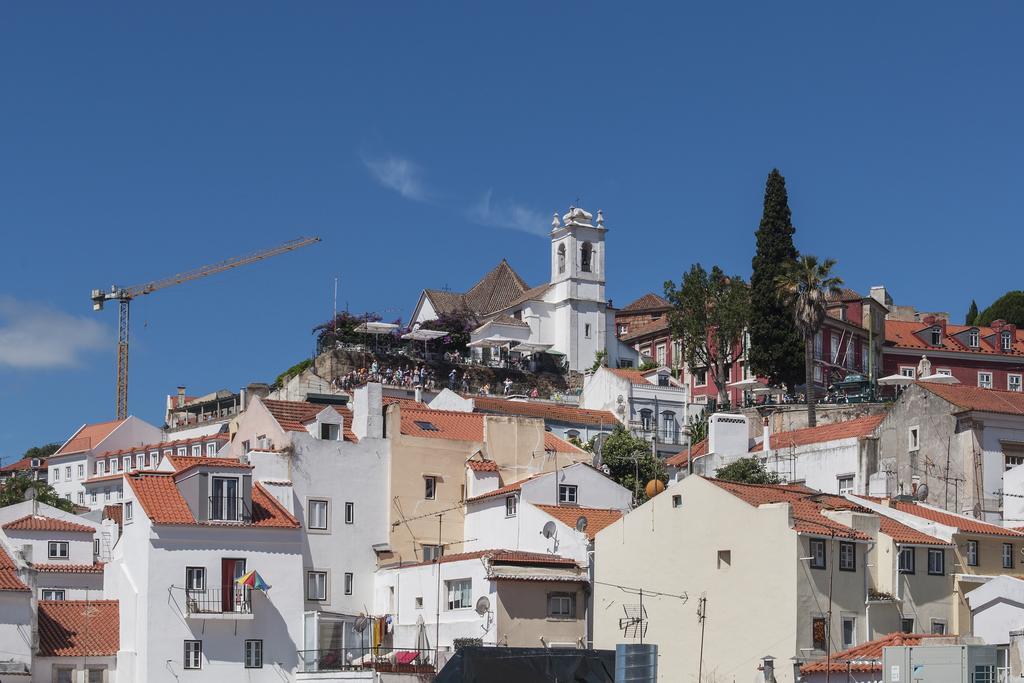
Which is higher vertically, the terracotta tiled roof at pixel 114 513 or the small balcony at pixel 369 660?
the terracotta tiled roof at pixel 114 513

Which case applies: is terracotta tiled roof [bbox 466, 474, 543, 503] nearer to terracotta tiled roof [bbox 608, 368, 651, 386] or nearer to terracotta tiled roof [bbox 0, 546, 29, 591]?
terracotta tiled roof [bbox 0, 546, 29, 591]

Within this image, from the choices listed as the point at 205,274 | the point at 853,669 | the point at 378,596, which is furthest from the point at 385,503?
the point at 205,274

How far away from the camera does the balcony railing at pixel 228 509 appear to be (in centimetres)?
6316

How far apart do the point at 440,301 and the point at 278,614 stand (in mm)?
81722

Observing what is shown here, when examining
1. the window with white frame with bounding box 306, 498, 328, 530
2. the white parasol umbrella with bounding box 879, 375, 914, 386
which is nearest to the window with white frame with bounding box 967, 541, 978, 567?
the window with white frame with bounding box 306, 498, 328, 530

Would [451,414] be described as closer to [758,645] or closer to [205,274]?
[758,645]

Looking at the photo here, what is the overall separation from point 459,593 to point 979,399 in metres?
26.1

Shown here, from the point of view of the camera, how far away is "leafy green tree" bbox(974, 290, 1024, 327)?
149500mm

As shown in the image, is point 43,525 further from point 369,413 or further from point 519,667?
point 519,667

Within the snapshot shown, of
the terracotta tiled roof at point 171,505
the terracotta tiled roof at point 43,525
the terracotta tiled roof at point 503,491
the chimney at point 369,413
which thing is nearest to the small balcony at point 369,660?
the terracotta tiled roof at point 171,505

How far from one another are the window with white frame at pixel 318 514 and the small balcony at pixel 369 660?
6.20 metres

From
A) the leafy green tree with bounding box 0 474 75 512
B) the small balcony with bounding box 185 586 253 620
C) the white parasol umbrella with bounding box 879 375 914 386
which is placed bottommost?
the small balcony with bounding box 185 586 253 620

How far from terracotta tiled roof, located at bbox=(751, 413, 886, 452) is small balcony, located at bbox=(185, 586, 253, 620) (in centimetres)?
2928

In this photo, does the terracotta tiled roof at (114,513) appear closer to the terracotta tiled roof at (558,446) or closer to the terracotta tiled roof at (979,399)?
the terracotta tiled roof at (558,446)
